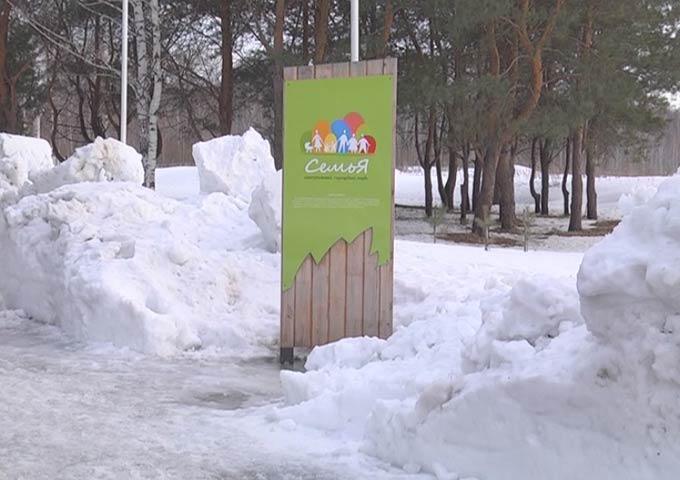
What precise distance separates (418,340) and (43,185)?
8.08 metres

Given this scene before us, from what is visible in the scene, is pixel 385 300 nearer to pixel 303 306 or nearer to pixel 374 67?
pixel 303 306

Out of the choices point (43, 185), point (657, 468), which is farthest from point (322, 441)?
point (43, 185)

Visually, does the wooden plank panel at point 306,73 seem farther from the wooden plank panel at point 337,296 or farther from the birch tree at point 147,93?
the birch tree at point 147,93

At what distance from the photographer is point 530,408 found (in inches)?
167

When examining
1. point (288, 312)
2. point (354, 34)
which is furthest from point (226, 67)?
point (288, 312)

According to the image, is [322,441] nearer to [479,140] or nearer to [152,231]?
[152,231]

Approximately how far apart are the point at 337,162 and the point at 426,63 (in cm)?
1720

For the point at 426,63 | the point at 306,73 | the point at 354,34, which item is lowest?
Result: the point at 306,73

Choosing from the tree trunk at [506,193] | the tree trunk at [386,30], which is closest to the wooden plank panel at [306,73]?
the tree trunk at [386,30]

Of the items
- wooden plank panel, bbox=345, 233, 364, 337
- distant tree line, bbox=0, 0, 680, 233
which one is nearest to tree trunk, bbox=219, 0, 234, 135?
distant tree line, bbox=0, 0, 680, 233

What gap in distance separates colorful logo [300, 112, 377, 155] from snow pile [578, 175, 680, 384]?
3519mm

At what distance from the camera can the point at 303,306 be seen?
7.55m

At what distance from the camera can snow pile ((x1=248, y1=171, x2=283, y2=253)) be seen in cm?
995

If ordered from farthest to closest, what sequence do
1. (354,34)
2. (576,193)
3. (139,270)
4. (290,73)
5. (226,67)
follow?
(576,193) → (226,67) → (354,34) → (139,270) → (290,73)
